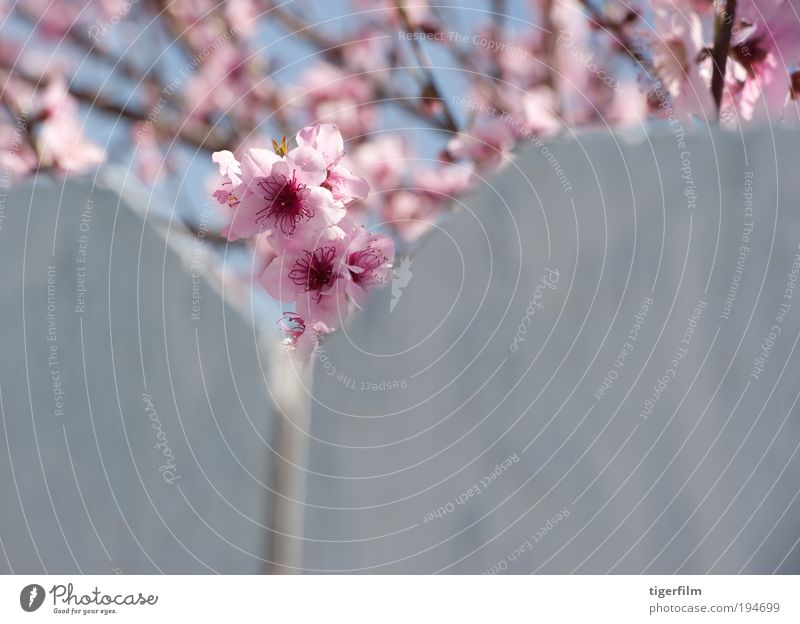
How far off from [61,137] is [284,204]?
81cm

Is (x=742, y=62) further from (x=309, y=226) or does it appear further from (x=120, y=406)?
(x=120, y=406)

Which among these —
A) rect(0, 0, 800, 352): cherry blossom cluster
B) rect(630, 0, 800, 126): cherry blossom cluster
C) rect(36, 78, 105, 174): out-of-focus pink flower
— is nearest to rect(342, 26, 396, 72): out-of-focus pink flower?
rect(0, 0, 800, 352): cherry blossom cluster

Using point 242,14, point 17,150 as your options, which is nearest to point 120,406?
point 17,150

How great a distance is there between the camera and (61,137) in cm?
135

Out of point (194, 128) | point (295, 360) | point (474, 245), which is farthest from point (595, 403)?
point (194, 128)

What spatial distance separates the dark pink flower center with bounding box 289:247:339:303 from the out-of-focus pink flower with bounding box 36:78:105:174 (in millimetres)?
643

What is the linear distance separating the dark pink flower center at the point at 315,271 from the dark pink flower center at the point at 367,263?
0.8 inches

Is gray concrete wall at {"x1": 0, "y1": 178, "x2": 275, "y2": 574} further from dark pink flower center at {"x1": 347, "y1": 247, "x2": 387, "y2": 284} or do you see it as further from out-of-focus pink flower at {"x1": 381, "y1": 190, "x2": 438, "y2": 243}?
out-of-focus pink flower at {"x1": 381, "y1": 190, "x2": 438, "y2": 243}

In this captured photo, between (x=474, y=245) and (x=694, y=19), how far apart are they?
38cm

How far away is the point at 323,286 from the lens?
0.73 meters

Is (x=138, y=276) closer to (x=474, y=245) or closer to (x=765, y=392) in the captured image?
(x=474, y=245)

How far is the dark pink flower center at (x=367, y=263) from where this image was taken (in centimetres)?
70

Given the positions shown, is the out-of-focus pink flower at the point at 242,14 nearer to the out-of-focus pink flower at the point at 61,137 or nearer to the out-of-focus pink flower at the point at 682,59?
the out-of-focus pink flower at the point at 61,137

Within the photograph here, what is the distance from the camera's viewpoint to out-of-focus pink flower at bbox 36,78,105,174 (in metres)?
1.26
